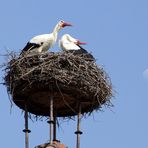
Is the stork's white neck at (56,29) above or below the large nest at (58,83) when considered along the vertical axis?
above

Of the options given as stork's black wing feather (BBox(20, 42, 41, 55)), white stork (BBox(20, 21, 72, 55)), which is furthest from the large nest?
white stork (BBox(20, 21, 72, 55))

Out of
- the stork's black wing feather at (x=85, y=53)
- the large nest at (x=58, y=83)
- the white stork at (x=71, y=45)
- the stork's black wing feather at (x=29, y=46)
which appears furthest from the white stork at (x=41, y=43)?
the large nest at (x=58, y=83)

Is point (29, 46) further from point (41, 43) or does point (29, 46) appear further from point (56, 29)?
point (56, 29)

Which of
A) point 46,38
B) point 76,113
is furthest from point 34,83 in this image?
point 46,38

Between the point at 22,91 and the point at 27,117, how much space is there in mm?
521

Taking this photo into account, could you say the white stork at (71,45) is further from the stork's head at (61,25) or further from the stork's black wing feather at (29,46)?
the stork's black wing feather at (29,46)

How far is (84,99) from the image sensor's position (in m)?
13.0

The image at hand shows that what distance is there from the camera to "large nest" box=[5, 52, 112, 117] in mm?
12586

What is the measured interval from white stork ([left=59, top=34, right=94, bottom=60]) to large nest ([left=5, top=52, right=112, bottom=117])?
0.30m

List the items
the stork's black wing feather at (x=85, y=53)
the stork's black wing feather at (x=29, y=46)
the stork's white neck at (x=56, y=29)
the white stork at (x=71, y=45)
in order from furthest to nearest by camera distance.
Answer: the stork's white neck at (x=56, y=29) → the stork's black wing feather at (x=29, y=46) → the white stork at (x=71, y=45) → the stork's black wing feather at (x=85, y=53)

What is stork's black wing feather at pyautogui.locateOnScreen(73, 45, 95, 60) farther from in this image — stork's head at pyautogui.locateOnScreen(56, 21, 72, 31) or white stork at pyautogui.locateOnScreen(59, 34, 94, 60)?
stork's head at pyautogui.locateOnScreen(56, 21, 72, 31)

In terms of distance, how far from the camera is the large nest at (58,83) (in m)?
12.6

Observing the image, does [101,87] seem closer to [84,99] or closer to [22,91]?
[84,99]

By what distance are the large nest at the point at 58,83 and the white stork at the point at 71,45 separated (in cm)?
30
